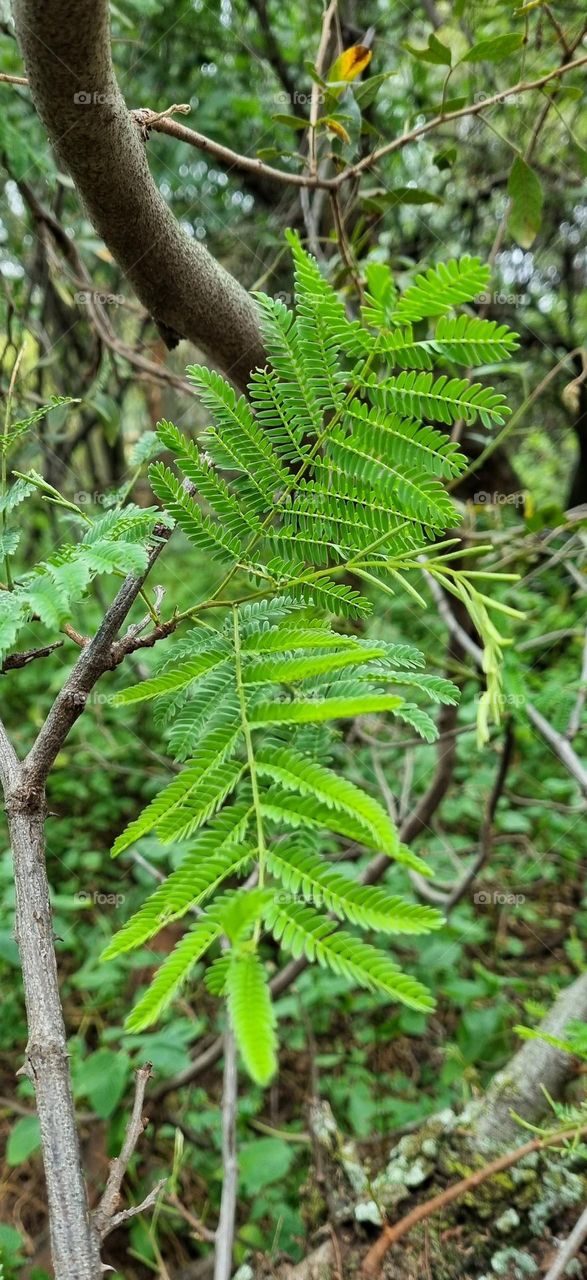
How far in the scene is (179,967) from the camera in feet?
1.40

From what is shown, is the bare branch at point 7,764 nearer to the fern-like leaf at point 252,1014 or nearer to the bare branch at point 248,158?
the fern-like leaf at point 252,1014

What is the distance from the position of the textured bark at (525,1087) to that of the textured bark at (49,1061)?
714 mm

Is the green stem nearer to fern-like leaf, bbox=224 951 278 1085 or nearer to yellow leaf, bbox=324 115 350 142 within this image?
fern-like leaf, bbox=224 951 278 1085

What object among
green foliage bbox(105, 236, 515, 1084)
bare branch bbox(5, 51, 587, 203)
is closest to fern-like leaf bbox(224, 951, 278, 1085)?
green foliage bbox(105, 236, 515, 1084)

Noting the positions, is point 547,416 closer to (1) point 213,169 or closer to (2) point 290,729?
(1) point 213,169

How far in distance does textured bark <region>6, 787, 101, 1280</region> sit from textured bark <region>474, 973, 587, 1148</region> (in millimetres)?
714

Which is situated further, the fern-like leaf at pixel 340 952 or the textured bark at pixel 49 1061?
the textured bark at pixel 49 1061

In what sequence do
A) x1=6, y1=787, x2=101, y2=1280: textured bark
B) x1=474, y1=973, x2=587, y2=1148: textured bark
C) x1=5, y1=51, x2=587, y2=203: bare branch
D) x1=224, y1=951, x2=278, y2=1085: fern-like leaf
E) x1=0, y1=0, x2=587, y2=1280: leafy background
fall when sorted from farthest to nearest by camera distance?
1. x1=0, y1=0, x2=587, y2=1280: leafy background
2. x1=474, y1=973, x2=587, y2=1148: textured bark
3. x1=5, y1=51, x2=587, y2=203: bare branch
4. x1=6, y1=787, x2=101, y2=1280: textured bark
5. x1=224, y1=951, x2=278, y2=1085: fern-like leaf

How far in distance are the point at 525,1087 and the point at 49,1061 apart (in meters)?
0.82

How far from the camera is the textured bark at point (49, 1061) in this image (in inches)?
21.1

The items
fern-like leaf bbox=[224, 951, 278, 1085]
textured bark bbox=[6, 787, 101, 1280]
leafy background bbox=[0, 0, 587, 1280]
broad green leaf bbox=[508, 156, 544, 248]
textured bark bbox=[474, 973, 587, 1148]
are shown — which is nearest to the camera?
fern-like leaf bbox=[224, 951, 278, 1085]

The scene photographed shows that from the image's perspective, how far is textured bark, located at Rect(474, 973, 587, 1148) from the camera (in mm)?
1053

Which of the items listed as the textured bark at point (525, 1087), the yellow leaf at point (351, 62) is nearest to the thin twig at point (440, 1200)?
the textured bark at point (525, 1087)

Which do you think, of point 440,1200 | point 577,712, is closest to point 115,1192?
point 440,1200
